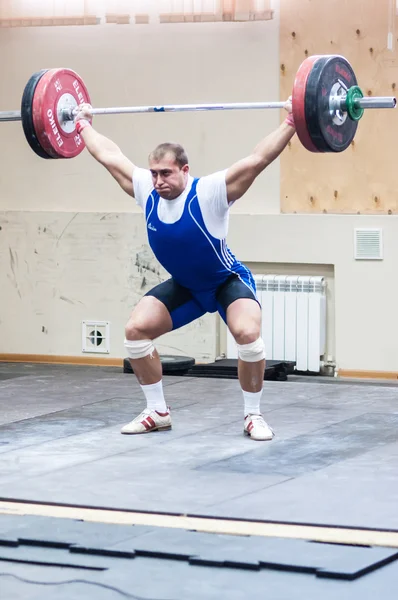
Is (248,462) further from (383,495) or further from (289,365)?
(289,365)

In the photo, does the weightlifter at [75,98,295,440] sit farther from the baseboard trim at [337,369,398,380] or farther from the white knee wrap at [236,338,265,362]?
the baseboard trim at [337,369,398,380]

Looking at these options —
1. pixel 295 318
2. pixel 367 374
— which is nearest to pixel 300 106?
pixel 295 318

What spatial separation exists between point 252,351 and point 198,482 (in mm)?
833

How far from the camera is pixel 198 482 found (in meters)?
3.81

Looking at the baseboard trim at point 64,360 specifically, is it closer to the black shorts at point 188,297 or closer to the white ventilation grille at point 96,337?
the white ventilation grille at point 96,337

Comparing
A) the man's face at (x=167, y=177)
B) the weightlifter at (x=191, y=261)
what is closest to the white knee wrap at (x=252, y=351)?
the weightlifter at (x=191, y=261)

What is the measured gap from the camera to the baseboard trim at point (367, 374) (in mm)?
6578

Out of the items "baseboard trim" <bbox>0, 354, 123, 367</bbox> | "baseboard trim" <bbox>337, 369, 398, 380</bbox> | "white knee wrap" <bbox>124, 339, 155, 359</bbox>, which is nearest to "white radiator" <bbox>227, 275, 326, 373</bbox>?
"baseboard trim" <bbox>337, 369, 398, 380</bbox>

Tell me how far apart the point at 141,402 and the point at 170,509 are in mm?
2009

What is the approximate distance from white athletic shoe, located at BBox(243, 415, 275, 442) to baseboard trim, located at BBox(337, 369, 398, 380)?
210 centimetres

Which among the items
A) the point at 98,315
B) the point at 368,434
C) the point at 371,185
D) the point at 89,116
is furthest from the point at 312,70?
the point at 98,315

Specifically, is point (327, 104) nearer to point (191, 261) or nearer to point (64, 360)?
point (191, 261)

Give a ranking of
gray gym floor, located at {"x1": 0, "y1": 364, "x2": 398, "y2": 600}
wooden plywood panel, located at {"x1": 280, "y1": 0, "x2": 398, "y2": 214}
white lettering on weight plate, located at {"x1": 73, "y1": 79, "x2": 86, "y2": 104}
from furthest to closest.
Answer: wooden plywood panel, located at {"x1": 280, "y1": 0, "x2": 398, "y2": 214} → white lettering on weight plate, located at {"x1": 73, "y1": 79, "x2": 86, "y2": 104} → gray gym floor, located at {"x1": 0, "y1": 364, "x2": 398, "y2": 600}

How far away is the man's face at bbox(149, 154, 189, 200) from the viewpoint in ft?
14.8
